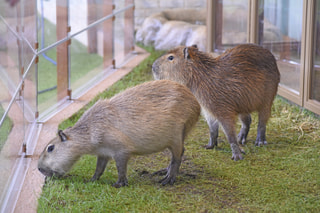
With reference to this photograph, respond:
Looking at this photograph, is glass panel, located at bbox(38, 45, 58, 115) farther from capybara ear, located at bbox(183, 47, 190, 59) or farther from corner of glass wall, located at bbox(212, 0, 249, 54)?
corner of glass wall, located at bbox(212, 0, 249, 54)

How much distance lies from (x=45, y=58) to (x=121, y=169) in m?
2.39

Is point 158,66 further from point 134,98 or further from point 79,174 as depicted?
point 79,174

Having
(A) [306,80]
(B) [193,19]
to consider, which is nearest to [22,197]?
(A) [306,80]

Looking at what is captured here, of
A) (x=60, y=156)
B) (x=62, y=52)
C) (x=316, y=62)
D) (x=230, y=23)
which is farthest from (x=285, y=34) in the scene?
(x=60, y=156)

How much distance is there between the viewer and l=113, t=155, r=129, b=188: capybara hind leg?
3408 millimetres

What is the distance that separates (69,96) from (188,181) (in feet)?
9.64

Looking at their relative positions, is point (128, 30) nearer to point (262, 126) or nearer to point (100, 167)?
point (262, 126)

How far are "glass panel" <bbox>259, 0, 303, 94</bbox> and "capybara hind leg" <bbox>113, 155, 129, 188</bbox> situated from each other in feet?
9.41

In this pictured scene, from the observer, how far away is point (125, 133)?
3.42 m

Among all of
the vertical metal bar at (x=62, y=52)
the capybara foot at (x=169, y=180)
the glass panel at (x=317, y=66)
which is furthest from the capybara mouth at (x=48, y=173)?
the glass panel at (x=317, y=66)

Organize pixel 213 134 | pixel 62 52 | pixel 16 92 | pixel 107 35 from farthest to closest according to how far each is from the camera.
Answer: pixel 107 35
pixel 62 52
pixel 213 134
pixel 16 92

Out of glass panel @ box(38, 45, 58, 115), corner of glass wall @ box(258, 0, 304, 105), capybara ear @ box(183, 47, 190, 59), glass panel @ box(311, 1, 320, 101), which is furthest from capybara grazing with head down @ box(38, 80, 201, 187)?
corner of glass wall @ box(258, 0, 304, 105)

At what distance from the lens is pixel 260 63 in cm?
437

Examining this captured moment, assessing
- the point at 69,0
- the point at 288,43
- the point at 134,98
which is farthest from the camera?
the point at 69,0
